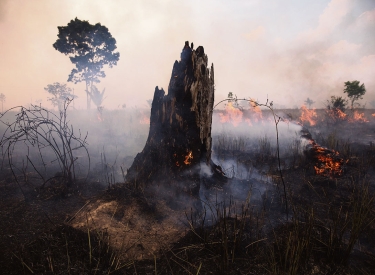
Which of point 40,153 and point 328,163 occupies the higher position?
point 40,153

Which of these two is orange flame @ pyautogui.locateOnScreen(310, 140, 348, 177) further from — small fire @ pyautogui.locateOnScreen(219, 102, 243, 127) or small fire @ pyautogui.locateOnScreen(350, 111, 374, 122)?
small fire @ pyautogui.locateOnScreen(350, 111, 374, 122)

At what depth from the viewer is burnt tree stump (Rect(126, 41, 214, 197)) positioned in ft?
19.0

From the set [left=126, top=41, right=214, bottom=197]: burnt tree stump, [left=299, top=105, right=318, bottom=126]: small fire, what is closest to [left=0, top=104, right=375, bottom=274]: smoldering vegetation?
[left=126, top=41, right=214, bottom=197]: burnt tree stump

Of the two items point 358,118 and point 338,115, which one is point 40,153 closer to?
point 338,115

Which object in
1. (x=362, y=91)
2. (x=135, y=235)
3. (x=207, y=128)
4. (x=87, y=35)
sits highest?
(x=87, y=35)

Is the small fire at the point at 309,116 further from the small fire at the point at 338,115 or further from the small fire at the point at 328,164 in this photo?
the small fire at the point at 328,164

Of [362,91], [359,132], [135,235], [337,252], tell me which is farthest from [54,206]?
[362,91]

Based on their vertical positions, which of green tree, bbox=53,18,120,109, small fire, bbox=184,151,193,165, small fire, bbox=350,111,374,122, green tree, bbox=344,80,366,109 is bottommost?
small fire, bbox=184,151,193,165

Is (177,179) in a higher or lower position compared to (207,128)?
lower

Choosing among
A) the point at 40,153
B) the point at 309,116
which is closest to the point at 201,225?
the point at 40,153

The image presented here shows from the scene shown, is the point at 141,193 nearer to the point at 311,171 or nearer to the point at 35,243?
the point at 35,243

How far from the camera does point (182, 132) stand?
589cm

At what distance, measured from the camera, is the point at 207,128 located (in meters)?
6.18

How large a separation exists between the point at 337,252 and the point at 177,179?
384 cm
